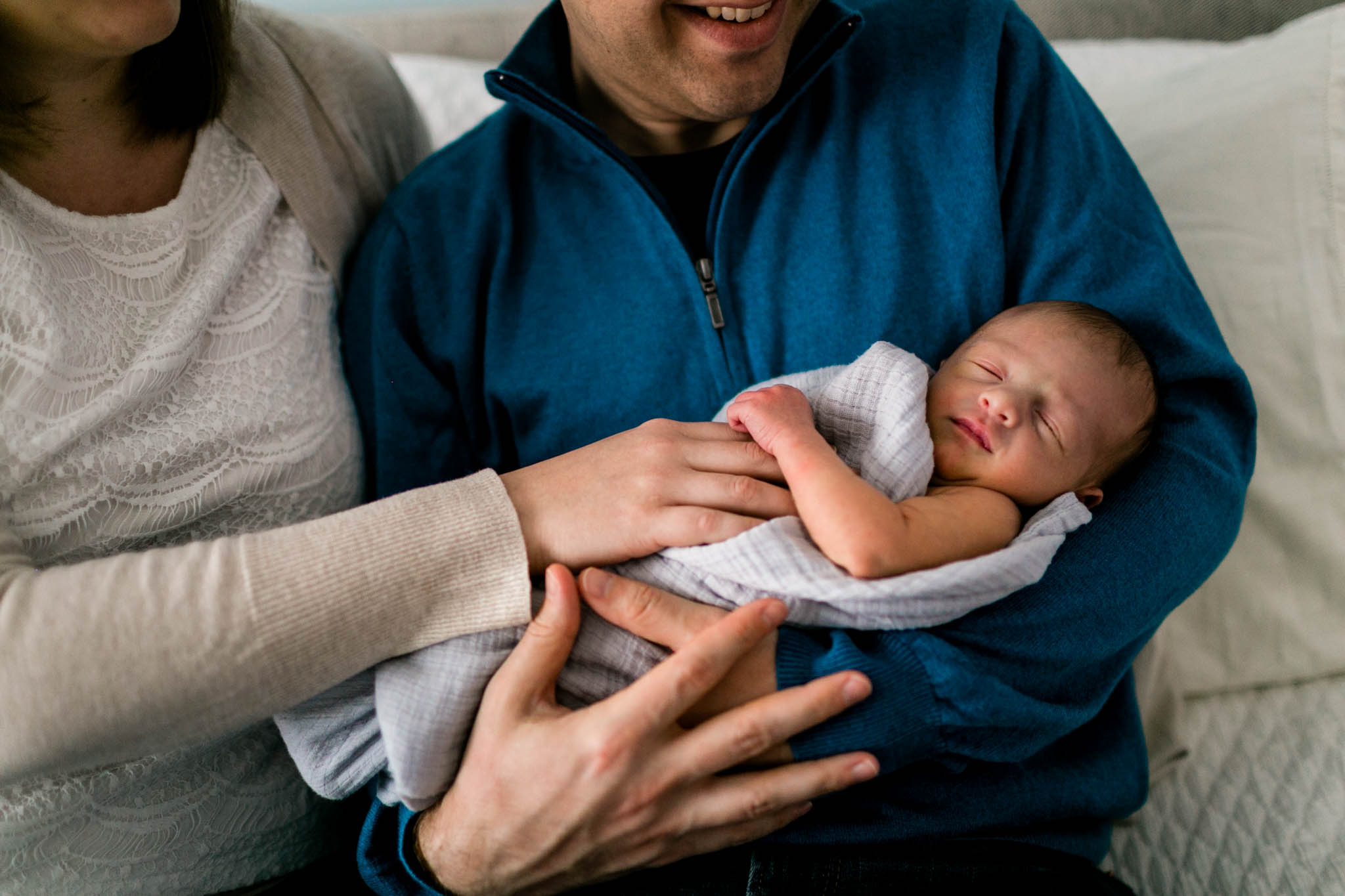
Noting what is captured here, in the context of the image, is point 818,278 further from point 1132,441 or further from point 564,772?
point 564,772

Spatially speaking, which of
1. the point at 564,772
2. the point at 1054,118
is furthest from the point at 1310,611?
the point at 564,772

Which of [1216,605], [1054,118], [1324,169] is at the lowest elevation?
[1216,605]

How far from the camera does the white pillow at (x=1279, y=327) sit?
133 cm

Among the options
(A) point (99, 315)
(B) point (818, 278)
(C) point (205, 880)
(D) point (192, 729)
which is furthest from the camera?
(B) point (818, 278)

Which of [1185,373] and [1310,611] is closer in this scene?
[1185,373]

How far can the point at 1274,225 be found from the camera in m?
1.39

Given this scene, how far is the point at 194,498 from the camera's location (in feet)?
3.38

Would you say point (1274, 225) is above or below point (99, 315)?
below

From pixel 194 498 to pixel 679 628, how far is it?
0.57 m

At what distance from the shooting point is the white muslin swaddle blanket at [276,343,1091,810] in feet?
3.01

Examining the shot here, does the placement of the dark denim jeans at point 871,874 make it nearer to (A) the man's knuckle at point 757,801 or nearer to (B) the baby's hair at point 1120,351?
(A) the man's knuckle at point 757,801

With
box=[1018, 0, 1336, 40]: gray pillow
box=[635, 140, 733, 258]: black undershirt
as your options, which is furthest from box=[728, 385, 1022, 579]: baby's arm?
box=[1018, 0, 1336, 40]: gray pillow

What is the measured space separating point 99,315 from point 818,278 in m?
0.85

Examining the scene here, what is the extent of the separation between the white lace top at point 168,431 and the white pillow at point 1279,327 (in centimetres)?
129
